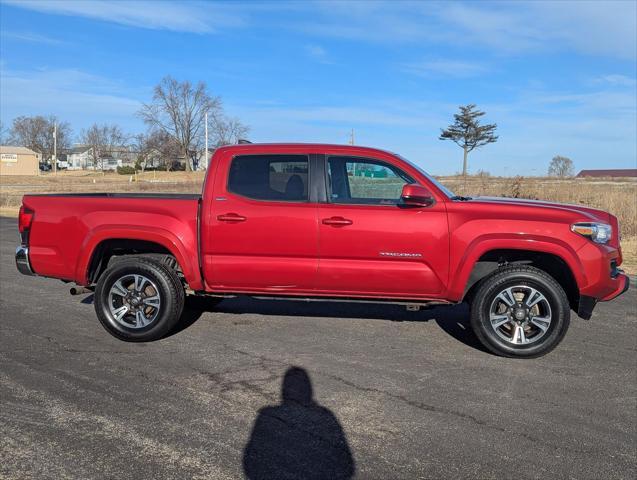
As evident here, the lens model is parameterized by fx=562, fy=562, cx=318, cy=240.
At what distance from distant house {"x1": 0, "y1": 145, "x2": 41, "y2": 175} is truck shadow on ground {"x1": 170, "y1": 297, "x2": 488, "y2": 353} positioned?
86.2 meters

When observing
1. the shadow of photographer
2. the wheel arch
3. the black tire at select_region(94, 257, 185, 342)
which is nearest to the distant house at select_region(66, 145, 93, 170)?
the black tire at select_region(94, 257, 185, 342)

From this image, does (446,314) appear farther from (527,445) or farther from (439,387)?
(527,445)

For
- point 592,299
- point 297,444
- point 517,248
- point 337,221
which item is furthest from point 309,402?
point 592,299

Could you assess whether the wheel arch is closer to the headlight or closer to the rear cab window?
the headlight

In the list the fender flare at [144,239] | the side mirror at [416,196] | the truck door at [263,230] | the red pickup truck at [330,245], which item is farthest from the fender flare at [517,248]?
the fender flare at [144,239]

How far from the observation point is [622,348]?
555 centimetres

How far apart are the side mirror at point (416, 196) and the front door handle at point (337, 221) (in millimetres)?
561

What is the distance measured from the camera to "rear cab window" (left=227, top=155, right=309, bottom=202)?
5539 millimetres

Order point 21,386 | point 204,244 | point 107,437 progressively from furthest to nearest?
1. point 204,244
2. point 21,386
3. point 107,437

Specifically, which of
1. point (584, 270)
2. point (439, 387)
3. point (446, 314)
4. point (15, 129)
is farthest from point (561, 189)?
point (15, 129)

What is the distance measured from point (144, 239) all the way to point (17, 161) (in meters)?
90.8

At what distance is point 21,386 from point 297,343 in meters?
2.42

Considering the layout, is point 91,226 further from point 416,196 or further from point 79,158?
point 79,158

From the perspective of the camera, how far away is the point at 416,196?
517 cm
